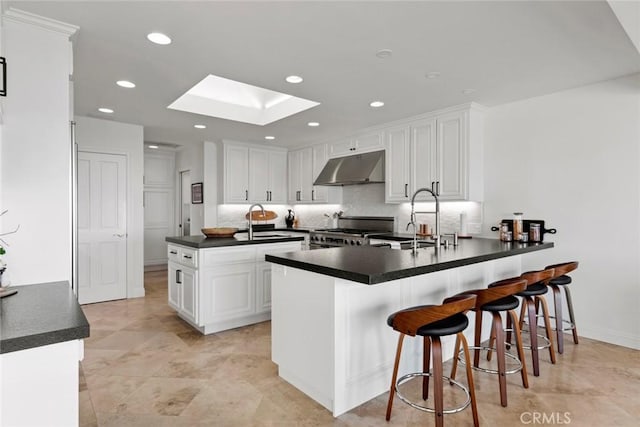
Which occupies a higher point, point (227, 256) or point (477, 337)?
point (227, 256)

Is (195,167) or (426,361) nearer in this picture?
(426,361)

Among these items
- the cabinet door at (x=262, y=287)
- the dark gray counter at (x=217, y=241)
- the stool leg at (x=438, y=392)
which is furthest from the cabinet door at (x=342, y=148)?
the stool leg at (x=438, y=392)

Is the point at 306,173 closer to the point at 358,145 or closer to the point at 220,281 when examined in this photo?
the point at 358,145

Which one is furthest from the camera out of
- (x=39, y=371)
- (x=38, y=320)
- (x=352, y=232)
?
(x=352, y=232)

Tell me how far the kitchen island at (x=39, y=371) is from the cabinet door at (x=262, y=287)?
105 inches

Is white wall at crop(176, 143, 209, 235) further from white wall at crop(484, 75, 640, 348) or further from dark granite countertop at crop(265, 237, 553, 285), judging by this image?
white wall at crop(484, 75, 640, 348)

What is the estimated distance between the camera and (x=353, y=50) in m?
2.67

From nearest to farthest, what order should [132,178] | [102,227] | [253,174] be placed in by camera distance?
[102,227] < [132,178] < [253,174]

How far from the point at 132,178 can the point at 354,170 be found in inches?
125

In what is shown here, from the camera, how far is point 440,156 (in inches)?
169

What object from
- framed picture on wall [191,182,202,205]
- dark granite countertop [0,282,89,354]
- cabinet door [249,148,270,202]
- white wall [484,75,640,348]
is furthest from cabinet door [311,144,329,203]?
dark granite countertop [0,282,89,354]

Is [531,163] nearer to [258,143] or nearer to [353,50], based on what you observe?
[353,50]

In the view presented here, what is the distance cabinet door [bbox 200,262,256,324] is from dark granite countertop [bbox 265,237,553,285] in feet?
4.23

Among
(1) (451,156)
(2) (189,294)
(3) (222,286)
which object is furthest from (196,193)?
(1) (451,156)
